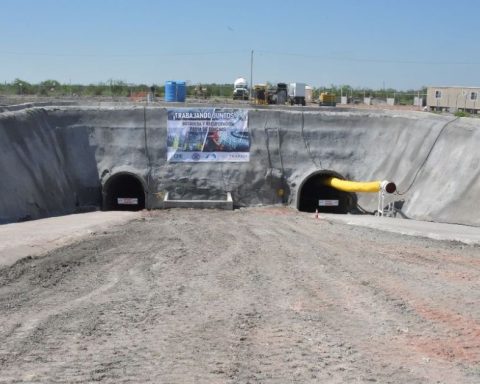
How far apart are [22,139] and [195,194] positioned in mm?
8114

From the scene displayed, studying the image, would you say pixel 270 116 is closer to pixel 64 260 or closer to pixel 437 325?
pixel 64 260

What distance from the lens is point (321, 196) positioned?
30.7 metres

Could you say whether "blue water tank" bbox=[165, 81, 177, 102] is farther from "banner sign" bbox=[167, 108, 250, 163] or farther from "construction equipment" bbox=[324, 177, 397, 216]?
"construction equipment" bbox=[324, 177, 397, 216]

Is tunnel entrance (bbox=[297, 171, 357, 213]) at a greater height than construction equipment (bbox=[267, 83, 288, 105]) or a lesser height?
lesser

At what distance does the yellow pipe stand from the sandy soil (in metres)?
6.48

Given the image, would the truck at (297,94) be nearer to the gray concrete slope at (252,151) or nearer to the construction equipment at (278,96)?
the construction equipment at (278,96)

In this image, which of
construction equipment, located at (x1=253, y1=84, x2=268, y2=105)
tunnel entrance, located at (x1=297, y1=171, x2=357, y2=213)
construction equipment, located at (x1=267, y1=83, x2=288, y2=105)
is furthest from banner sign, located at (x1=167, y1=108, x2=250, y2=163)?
construction equipment, located at (x1=267, y1=83, x2=288, y2=105)

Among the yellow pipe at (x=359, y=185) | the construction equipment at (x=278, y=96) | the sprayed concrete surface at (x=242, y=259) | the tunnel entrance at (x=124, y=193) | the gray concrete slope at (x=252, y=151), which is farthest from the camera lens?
the construction equipment at (x=278, y=96)

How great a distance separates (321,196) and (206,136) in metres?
6.51

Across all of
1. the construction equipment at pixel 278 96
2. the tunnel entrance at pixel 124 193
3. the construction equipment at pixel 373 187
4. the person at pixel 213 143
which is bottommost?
the tunnel entrance at pixel 124 193

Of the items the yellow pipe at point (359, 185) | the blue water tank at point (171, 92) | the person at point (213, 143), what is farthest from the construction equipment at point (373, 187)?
the blue water tank at point (171, 92)

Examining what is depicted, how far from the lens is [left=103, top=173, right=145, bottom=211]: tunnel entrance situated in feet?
93.5

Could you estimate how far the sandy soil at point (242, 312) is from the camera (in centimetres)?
838

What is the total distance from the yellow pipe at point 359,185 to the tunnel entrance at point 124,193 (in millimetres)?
9083
